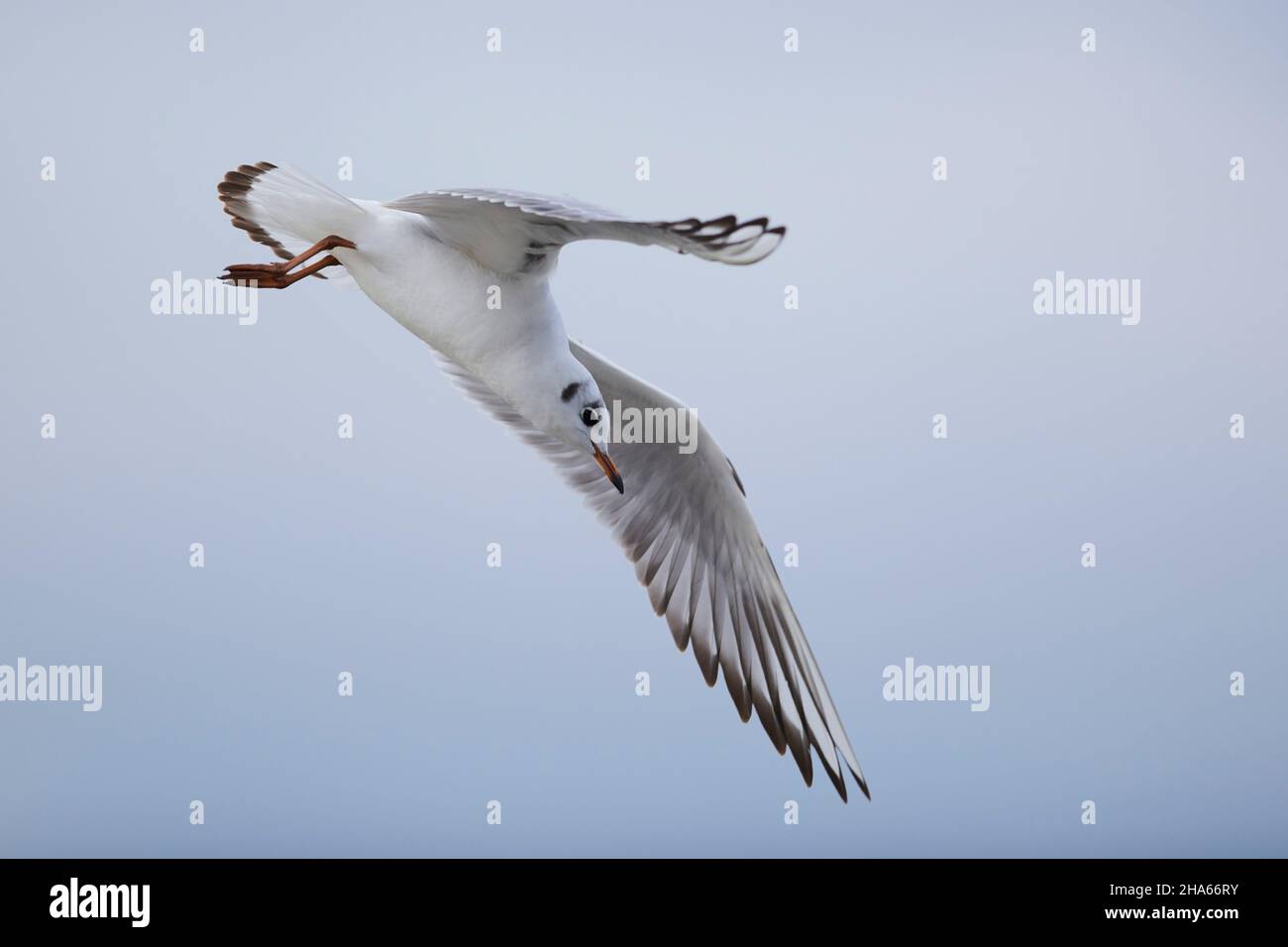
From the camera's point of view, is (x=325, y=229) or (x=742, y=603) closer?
(x=325, y=229)

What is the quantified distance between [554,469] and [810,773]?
738 mm

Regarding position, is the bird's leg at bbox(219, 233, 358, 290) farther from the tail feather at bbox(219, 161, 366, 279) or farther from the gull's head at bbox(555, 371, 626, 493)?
the gull's head at bbox(555, 371, 626, 493)

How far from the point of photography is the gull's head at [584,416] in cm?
207

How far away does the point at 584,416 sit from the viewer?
2.08 metres

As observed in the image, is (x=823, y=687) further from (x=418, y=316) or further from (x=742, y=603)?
(x=418, y=316)

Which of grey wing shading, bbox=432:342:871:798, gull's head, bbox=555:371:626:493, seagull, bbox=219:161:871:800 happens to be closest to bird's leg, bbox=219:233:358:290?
seagull, bbox=219:161:871:800

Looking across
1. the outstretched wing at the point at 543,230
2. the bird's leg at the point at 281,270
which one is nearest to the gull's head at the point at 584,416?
the outstretched wing at the point at 543,230

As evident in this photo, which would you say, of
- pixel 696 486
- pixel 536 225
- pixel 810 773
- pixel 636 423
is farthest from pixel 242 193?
pixel 810 773

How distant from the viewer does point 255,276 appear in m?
1.97

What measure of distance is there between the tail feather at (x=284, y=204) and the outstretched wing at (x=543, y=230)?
8 centimetres

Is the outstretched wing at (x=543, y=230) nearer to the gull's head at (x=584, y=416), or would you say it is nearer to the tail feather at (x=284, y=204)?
the tail feather at (x=284, y=204)

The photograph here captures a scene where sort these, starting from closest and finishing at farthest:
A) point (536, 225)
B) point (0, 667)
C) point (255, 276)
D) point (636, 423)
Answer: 1. point (536, 225)
2. point (255, 276)
3. point (636, 423)
4. point (0, 667)

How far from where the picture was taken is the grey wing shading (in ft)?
Answer: 8.45

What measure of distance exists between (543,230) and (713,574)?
0.98 m
